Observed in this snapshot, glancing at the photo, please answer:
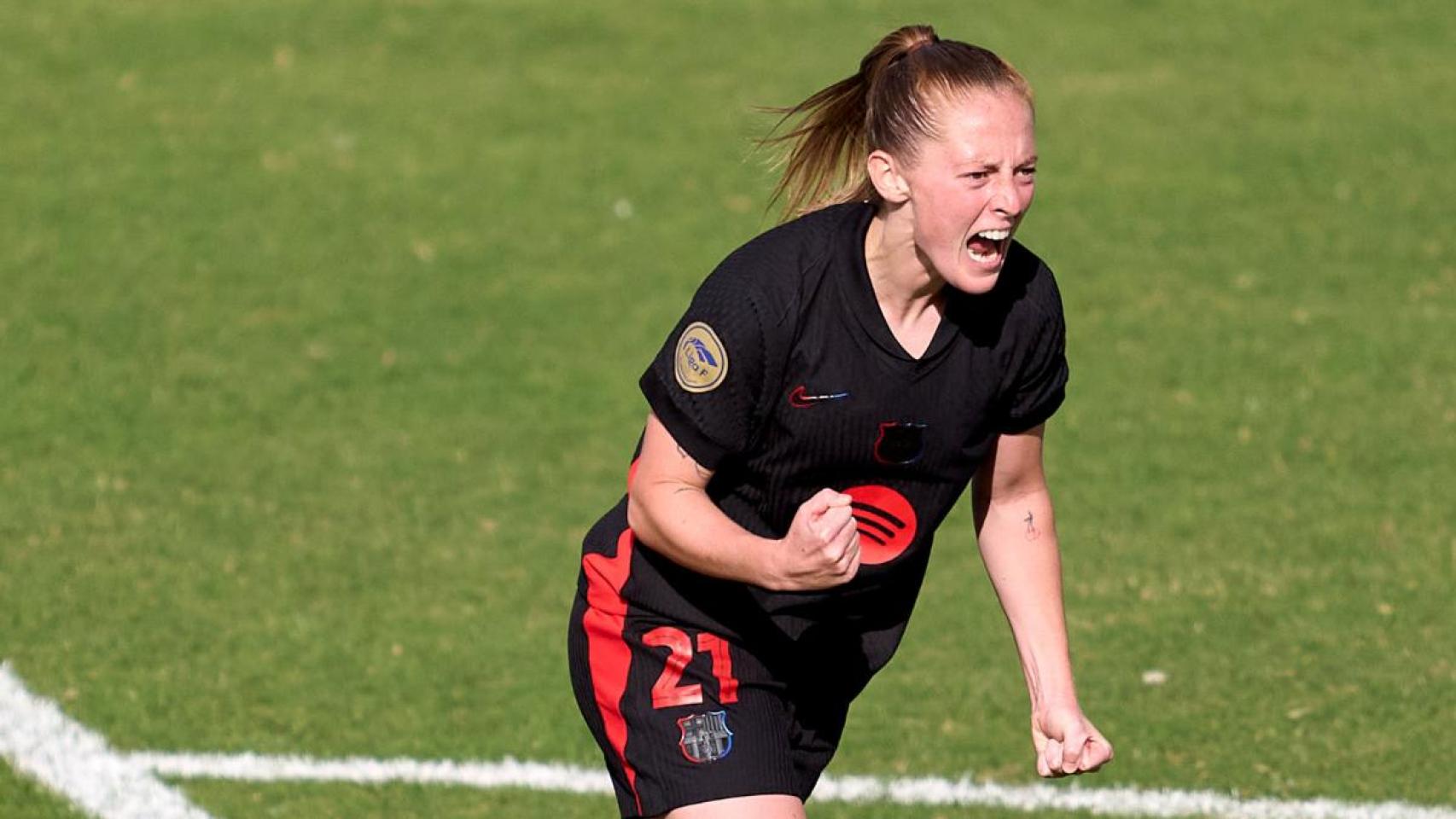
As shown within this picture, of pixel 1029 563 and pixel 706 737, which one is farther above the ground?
pixel 1029 563

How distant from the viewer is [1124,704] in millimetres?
6594

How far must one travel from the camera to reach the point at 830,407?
13.7 ft

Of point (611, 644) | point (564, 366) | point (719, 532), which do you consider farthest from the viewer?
point (564, 366)

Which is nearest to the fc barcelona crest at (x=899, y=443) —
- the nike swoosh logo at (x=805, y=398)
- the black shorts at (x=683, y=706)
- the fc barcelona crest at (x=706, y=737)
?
the nike swoosh logo at (x=805, y=398)

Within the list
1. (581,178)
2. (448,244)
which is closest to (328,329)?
(448,244)

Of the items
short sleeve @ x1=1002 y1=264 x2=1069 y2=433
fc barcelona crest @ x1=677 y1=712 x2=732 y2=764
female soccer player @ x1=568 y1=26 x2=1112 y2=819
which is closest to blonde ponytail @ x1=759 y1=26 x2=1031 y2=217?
female soccer player @ x1=568 y1=26 x2=1112 y2=819

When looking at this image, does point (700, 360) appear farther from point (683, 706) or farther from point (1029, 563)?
point (1029, 563)

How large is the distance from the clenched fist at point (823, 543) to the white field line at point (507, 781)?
239 cm

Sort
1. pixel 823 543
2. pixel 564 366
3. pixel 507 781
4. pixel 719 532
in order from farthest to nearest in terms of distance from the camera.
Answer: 1. pixel 564 366
2. pixel 507 781
3. pixel 719 532
4. pixel 823 543

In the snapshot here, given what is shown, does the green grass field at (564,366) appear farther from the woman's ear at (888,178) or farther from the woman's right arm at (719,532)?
the woman's ear at (888,178)

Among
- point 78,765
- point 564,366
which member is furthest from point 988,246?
point 564,366

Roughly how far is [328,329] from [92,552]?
7.23 ft

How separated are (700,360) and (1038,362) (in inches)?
28.6

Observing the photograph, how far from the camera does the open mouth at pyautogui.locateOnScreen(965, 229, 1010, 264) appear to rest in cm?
407
